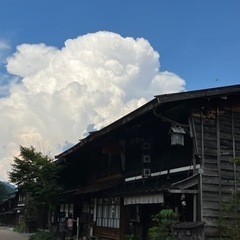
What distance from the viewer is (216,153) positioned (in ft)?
47.0

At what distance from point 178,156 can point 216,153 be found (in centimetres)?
144

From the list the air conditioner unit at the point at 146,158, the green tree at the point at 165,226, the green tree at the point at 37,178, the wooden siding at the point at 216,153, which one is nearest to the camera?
the green tree at the point at 165,226

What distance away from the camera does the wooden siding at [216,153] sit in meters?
13.6

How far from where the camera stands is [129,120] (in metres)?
15.6

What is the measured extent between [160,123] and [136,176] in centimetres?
314

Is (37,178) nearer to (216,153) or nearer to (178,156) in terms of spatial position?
(178,156)

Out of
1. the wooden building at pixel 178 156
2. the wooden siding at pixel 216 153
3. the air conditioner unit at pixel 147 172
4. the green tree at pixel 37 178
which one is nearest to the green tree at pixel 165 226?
the wooden building at pixel 178 156

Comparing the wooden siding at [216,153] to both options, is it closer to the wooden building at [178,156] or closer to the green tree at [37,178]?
the wooden building at [178,156]

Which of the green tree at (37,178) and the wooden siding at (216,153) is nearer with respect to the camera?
the wooden siding at (216,153)

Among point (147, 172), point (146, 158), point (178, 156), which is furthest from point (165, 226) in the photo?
point (146, 158)

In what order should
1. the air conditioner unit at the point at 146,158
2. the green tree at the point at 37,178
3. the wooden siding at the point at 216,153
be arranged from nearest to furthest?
the wooden siding at the point at 216,153 < the air conditioner unit at the point at 146,158 < the green tree at the point at 37,178

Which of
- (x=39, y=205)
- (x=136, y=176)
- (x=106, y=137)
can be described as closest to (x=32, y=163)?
(x=39, y=205)

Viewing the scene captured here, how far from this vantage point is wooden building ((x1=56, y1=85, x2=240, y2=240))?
1361 centimetres

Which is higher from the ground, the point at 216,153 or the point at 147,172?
the point at 216,153
